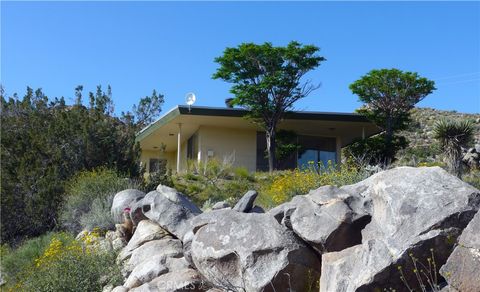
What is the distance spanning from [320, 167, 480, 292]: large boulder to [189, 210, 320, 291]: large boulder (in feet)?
1.49

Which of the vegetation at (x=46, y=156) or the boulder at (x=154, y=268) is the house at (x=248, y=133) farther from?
the boulder at (x=154, y=268)

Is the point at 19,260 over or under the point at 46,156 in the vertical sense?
under

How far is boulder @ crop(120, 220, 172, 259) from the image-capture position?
948 centimetres

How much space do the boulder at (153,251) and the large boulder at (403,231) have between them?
9.91ft

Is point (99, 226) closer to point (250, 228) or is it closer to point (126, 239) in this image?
point (126, 239)

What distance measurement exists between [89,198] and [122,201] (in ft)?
6.44

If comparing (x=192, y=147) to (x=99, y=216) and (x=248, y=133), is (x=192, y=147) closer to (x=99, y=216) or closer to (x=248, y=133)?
(x=248, y=133)

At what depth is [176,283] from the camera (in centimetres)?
725

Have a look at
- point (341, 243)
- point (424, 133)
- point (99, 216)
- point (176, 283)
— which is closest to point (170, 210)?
point (176, 283)

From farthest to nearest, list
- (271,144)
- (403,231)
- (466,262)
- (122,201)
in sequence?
(271,144), (122,201), (403,231), (466,262)

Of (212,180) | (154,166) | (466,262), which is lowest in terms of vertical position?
(466,262)

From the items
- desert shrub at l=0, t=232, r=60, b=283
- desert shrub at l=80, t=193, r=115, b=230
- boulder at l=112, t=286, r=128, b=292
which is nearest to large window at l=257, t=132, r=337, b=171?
desert shrub at l=80, t=193, r=115, b=230

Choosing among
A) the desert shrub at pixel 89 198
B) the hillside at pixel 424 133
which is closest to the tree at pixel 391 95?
the hillside at pixel 424 133

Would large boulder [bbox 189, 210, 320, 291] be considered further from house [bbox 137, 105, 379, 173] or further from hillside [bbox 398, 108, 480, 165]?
hillside [bbox 398, 108, 480, 165]
